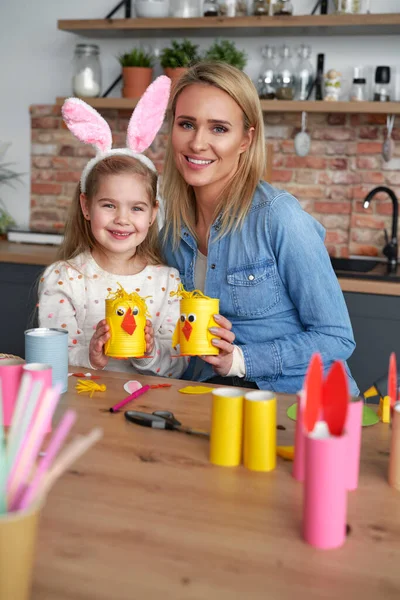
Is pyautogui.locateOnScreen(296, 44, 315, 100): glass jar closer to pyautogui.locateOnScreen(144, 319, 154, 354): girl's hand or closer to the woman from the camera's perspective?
the woman

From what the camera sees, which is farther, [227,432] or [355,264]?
[355,264]

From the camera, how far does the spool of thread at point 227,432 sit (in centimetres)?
104

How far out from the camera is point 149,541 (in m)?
0.83

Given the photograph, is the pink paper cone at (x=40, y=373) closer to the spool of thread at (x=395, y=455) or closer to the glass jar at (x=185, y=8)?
the spool of thread at (x=395, y=455)

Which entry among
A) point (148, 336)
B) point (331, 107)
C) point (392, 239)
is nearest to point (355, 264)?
point (392, 239)

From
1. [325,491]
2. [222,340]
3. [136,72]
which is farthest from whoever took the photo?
[136,72]

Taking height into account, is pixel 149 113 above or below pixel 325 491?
above

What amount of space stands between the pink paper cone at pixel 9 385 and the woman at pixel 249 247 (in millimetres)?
620

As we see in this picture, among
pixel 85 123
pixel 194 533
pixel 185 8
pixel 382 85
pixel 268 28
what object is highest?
pixel 185 8

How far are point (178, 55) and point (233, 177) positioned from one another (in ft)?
5.09

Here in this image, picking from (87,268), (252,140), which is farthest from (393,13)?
(87,268)

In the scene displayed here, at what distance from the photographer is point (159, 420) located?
46.8 inches

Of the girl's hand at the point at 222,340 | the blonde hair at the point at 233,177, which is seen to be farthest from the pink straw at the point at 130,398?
the blonde hair at the point at 233,177

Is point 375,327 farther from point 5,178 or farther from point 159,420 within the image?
point 5,178
